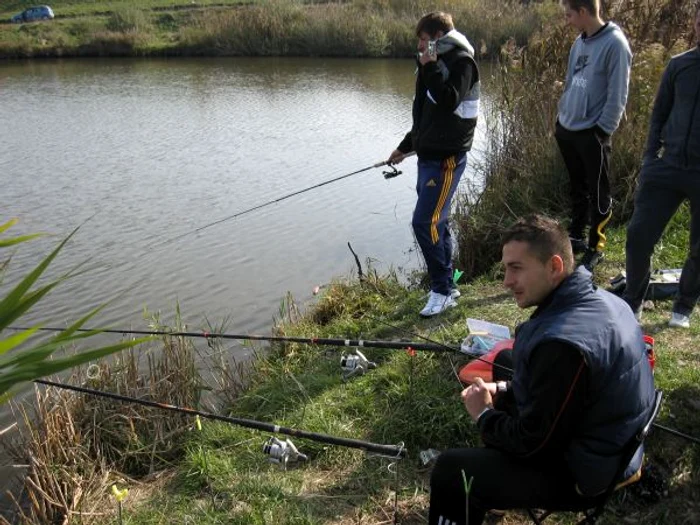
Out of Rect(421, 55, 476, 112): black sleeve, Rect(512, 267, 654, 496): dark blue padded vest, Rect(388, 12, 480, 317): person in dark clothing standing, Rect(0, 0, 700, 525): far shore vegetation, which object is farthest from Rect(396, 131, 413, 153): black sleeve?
Rect(512, 267, 654, 496): dark blue padded vest

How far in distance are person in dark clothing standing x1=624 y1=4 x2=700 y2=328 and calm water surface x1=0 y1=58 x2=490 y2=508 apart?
10.4 feet

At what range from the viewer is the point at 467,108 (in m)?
4.08

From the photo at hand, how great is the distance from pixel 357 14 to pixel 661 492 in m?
24.3

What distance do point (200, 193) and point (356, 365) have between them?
5.79 metres

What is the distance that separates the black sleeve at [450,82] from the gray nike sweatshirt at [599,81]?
87cm

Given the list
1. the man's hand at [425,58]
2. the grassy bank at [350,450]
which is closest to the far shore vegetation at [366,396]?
the grassy bank at [350,450]

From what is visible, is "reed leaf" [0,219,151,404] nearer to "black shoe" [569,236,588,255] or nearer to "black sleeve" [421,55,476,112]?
"black sleeve" [421,55,476,112]

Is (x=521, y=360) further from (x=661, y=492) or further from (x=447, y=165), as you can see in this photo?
(x=447, y=165)

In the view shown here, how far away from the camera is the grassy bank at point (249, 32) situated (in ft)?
76.2

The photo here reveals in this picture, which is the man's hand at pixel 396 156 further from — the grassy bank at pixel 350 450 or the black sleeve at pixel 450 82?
the grassy bank at pixel 350 450

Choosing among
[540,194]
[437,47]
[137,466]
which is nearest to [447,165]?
[437,47]

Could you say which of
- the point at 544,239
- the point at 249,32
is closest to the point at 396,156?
the point at 544,239

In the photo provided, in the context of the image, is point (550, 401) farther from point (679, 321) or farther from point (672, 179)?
point (679, 321)

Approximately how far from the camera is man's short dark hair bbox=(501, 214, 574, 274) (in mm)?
2084
